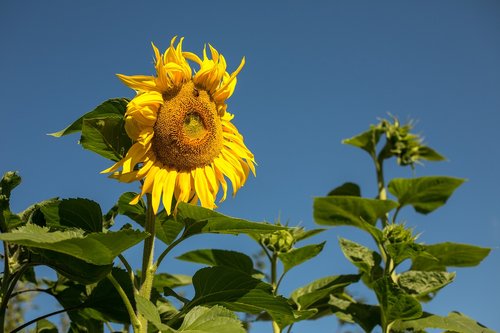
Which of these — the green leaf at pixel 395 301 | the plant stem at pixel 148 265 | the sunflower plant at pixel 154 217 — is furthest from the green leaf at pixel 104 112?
the green leaf at pixel 395 301

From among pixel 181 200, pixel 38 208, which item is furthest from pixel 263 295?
pixel 38 208

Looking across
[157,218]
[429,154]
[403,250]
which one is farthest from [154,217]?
[429,154]

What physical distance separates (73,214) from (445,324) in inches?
67.6

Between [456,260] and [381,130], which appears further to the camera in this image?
[381,130]

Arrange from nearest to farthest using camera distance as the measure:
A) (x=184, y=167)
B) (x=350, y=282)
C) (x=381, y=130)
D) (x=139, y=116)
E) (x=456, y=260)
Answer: (x=139, y=116) → (x=184, y=167) → (x=350, y=282) → (x=456, y=260) → (x=381, y=130)

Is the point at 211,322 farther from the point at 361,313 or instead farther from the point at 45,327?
the point at 361,313

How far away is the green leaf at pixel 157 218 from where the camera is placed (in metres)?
2.00

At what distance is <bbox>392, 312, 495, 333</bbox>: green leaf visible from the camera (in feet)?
8.73

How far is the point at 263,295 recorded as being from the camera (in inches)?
76.2

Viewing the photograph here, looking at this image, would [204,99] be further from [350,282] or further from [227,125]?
[350,282]

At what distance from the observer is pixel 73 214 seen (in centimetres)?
192

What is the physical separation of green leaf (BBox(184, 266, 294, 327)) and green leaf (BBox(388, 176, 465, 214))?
1.60 m

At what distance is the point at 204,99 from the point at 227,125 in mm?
122

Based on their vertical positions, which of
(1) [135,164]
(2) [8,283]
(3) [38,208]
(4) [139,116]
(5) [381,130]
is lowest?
(2) [8,283]
